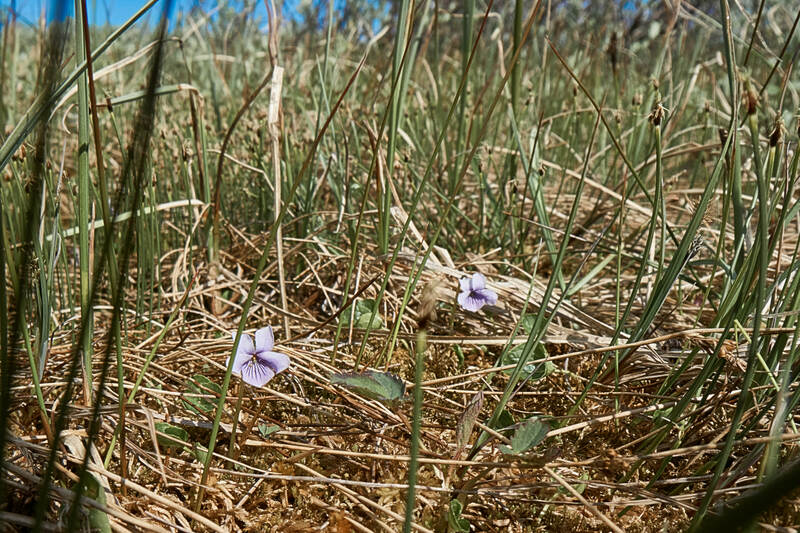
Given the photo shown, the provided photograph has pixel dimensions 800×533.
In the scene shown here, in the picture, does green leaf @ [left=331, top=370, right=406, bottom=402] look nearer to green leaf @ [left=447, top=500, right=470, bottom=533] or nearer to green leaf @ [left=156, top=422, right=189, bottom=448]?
green leaf @ [left=447, top=500, right=470, bottom=533]

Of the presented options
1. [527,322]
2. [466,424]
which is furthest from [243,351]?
[527,322]

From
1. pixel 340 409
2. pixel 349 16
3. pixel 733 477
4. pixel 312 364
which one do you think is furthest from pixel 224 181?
pixel 349 16

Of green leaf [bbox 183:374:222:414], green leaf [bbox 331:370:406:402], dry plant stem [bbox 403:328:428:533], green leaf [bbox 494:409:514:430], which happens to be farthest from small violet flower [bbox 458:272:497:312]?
dry plant stem [bbox 403:328:428:533]

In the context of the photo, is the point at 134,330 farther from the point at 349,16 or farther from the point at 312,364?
the point at 349,16

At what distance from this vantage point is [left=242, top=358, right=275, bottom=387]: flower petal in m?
0.87

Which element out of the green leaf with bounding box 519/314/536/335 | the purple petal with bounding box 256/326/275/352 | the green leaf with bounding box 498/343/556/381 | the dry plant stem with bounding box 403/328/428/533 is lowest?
the green leaf with bounding box 498/343/556/381

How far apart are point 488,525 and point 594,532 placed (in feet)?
0.48

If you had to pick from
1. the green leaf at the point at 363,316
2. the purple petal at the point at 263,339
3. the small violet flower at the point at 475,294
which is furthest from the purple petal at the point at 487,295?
the purple petal at the point at 263,339

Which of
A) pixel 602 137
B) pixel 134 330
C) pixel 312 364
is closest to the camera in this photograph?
pixel 312 364

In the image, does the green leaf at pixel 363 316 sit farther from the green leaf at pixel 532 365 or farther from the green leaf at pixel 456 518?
the green leaf at pixel 456 518

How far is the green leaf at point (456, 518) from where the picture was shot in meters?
0.80

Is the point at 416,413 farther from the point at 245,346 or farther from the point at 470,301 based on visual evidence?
the point at 470,301

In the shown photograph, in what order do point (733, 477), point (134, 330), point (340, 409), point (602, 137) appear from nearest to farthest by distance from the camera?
1. point (733, 477)
2. point (340, 409)
3. point (134, 330)
4. point (602, 137)

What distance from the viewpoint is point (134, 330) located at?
132cm
